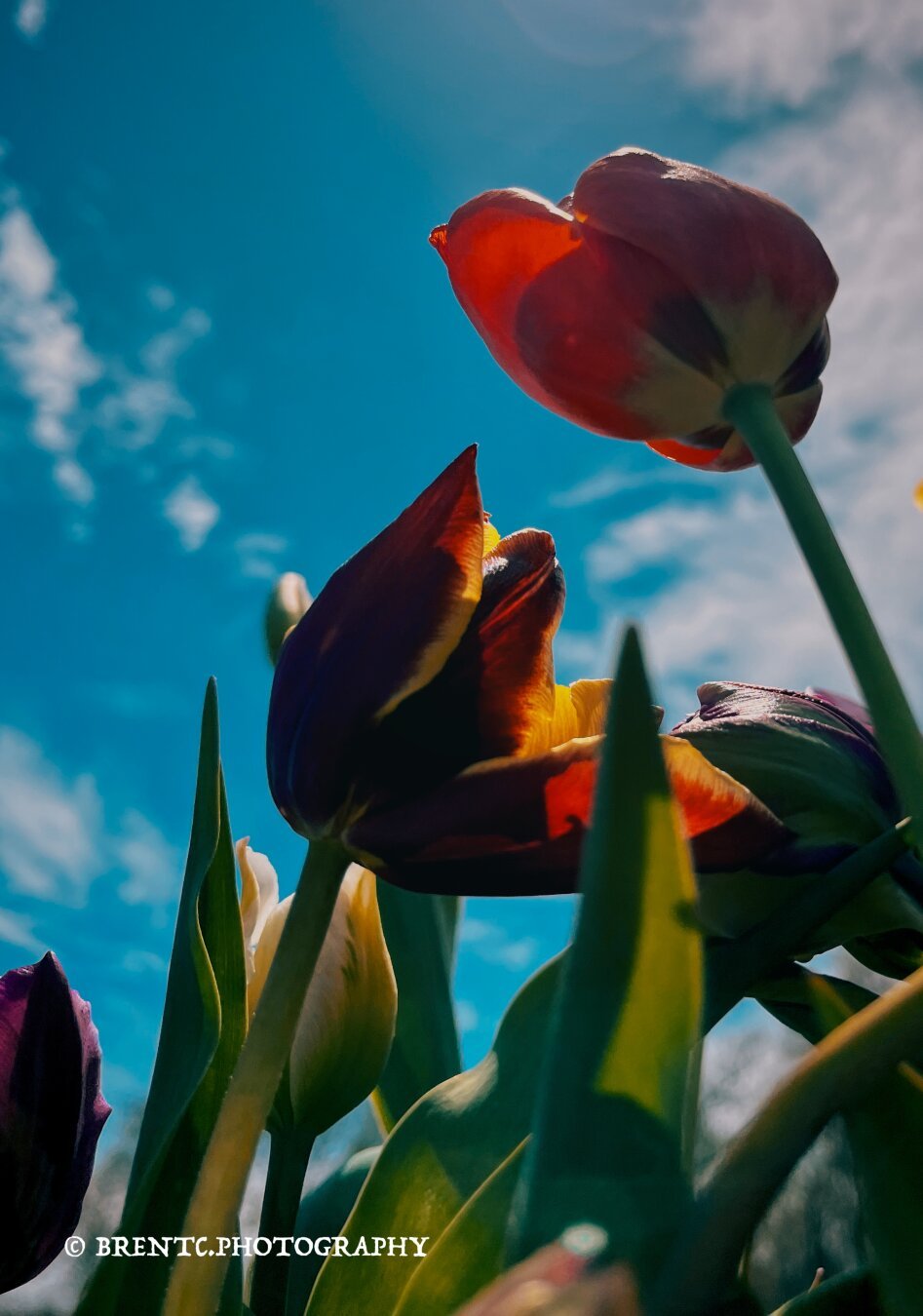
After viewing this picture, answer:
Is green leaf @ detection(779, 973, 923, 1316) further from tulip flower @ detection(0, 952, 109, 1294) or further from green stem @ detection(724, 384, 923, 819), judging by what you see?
tulip flower @ detection(0, 952, 109, 1294)

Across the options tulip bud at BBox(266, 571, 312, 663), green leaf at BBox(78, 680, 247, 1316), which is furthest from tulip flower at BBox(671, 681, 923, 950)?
tulip bud at BBox(266, 571, 312, 663)

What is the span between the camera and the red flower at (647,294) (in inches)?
10.3

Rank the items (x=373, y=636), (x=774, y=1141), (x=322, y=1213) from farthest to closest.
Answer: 1. (x=322, y=1213)
2. (x=373, y=636)
3. (x=774, y=1141)

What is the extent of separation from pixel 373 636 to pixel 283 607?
0.23m

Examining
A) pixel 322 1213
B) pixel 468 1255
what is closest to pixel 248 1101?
pixel 468 1255

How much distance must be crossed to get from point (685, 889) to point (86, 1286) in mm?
185

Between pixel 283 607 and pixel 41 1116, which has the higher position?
pixel 283 607

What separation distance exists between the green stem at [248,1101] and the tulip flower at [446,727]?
2 cm

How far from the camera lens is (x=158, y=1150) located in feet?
0.76

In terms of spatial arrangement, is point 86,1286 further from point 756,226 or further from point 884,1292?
point 756,226

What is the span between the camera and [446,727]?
0.22 m

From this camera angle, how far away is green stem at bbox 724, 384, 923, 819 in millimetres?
190

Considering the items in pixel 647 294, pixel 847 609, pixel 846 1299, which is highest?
pixel 647 294

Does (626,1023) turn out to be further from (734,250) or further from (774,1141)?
(734,250)
